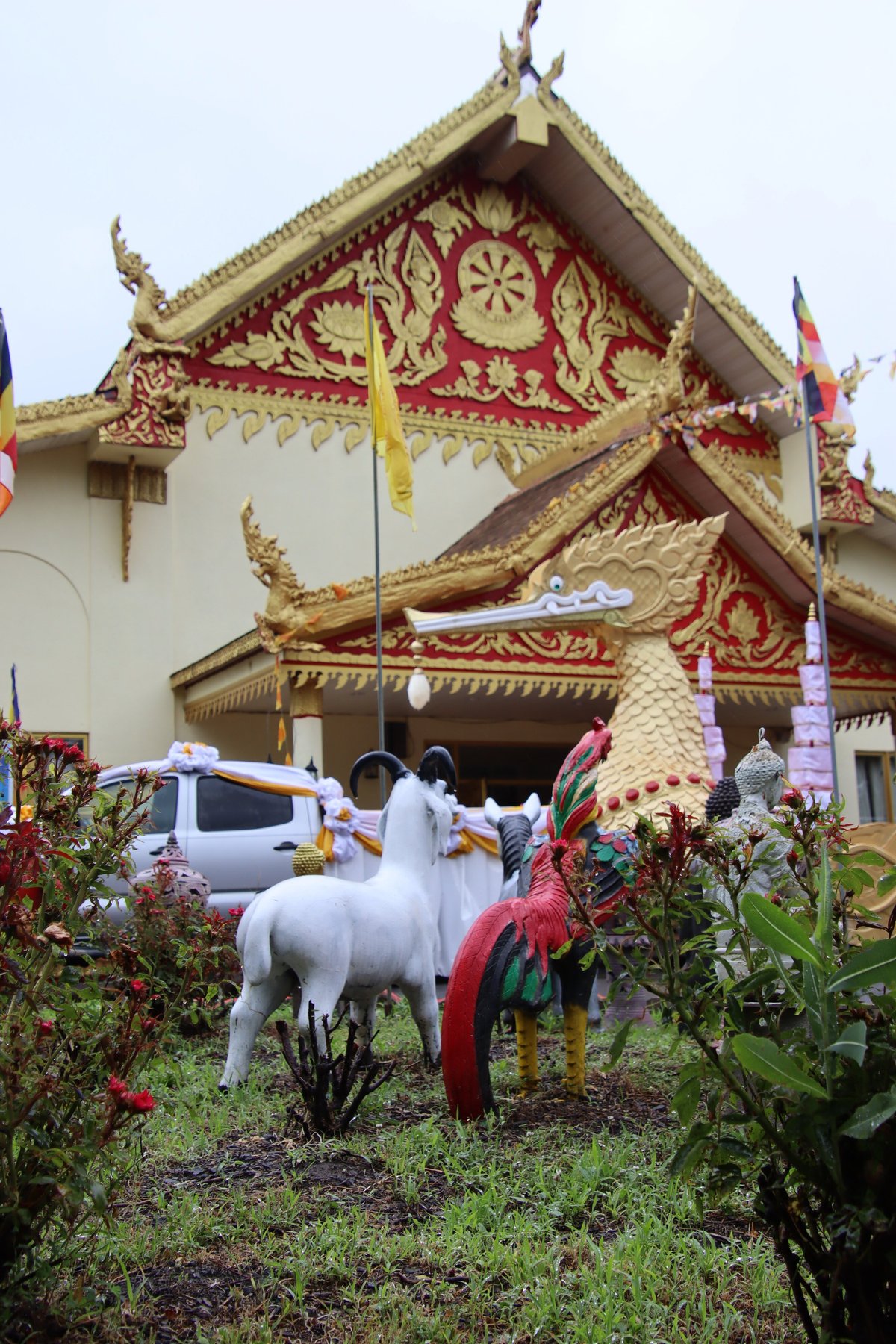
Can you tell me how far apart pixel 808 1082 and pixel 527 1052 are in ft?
10.3

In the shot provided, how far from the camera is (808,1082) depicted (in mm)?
2232

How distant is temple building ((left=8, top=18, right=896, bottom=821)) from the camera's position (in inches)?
449

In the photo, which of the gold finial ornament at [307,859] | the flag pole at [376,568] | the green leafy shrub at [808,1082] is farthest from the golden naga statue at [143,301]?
the green leafy shrub at [808,1082]

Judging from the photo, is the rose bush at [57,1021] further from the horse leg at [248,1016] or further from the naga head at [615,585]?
the naga head at [615,585]

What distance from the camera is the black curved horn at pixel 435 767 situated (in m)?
5.73

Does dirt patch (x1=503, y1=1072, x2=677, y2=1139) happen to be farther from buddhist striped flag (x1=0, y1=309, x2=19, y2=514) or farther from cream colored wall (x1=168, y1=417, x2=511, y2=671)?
cream colored wall (x1=168, y1=417, x2=511, y2=671)

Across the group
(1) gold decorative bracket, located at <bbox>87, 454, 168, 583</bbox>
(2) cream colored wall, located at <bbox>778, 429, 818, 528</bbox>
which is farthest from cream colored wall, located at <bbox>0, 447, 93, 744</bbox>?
(2) cream colored wall, located at <bbox>778, 429, 818, 528</bbox>

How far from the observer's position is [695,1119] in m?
4.48

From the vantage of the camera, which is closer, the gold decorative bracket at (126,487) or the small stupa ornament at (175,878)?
the small stupa ornament at (175,878)

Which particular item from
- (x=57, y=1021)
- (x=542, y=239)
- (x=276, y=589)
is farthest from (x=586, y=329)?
(x=57, y=1021)

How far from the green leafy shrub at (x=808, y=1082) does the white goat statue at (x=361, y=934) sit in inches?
93.7

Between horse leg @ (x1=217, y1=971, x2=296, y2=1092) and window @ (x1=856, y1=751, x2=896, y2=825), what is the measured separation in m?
12.0

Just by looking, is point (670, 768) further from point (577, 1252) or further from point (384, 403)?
point (384, 403)

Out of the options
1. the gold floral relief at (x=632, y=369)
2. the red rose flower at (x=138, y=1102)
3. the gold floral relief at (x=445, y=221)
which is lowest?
the red rose flower at (x=138, y=1102)
